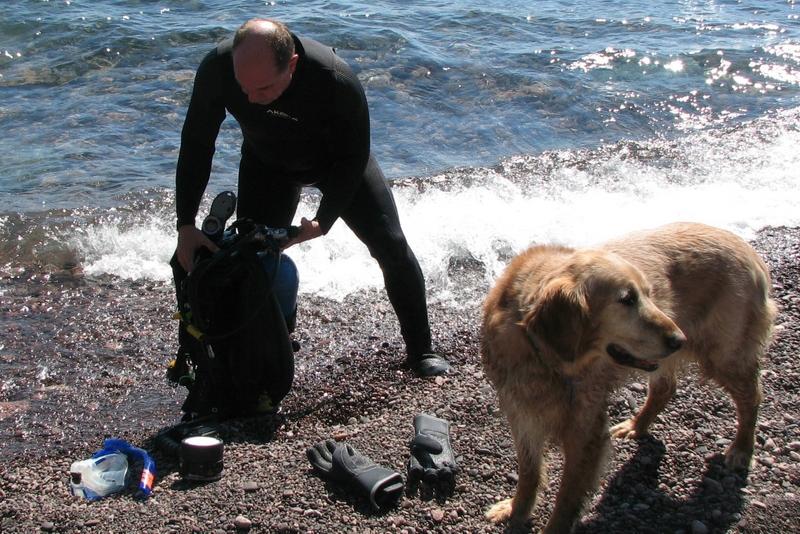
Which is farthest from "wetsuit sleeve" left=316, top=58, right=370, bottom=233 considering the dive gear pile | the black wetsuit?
the dive gear pile

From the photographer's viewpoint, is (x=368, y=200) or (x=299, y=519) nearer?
(x=299, y=519)

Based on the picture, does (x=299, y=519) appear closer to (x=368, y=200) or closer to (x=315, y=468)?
(x=315, y=468)

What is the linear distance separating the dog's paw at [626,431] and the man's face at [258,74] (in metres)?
2.93

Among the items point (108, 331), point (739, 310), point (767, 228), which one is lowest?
point (108, 331)

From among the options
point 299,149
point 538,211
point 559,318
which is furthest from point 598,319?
point 538,211

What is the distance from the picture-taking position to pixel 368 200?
516 cm

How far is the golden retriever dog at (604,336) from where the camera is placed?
3.71 metres

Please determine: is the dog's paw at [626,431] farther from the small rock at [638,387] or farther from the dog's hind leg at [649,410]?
the small rock at [638,387]

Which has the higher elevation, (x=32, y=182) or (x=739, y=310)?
(x=739, y=310)

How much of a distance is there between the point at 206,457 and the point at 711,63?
41.5 ft

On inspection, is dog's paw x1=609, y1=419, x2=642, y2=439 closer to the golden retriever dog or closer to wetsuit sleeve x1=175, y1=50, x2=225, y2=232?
the golden retriever dog

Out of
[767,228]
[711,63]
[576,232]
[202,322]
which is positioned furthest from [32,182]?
[711,63]

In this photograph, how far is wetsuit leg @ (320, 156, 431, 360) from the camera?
5188mm

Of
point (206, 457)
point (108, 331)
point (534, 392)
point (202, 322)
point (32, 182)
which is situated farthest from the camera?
point (32, 182)
